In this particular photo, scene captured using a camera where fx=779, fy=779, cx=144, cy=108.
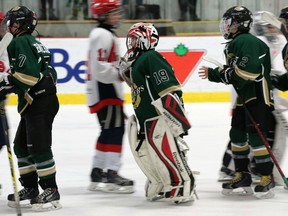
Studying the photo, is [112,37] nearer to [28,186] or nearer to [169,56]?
[28,186]

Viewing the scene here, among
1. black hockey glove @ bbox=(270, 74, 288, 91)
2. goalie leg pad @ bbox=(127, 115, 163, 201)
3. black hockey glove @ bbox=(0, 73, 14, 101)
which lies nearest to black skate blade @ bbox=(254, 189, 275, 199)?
goalie leg pad @ bbox=(127, 115, 163, 201)

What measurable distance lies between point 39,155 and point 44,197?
21cm

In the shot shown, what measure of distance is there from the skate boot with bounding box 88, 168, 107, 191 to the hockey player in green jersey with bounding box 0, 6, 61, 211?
533 millimetres

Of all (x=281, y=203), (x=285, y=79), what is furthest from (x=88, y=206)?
(x=285, y=79)

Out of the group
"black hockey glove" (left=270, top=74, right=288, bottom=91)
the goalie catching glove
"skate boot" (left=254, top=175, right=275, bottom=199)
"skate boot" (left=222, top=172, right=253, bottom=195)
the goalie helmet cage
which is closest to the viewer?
the goalie catching glove

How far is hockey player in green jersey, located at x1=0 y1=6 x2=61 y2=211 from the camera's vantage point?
142 inches

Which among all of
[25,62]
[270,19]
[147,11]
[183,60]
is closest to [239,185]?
[270,19]

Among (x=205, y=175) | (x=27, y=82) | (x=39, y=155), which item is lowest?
(x=205, y=175)

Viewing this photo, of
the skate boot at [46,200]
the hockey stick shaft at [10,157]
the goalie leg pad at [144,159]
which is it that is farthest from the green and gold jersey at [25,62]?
the goalie leg pad at [144,159]

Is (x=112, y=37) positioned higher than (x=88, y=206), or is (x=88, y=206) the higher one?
(x=112, y=37)

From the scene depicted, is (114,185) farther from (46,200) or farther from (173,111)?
(173,111)

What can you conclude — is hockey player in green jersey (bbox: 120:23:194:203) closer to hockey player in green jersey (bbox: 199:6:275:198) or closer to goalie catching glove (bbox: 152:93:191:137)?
goalie catching glove (bbox: 152:93:191:137)

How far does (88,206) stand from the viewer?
153 inches

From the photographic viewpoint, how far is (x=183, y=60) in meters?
7.93
